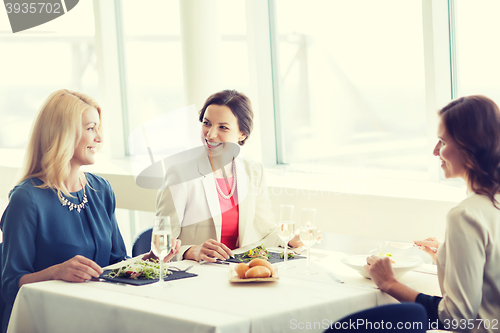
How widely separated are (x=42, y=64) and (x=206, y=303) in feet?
15.2

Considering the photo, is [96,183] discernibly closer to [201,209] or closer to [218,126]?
[201,209]

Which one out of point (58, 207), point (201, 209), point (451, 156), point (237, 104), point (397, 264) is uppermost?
point (237, 104)

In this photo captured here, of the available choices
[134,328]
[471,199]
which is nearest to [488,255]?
[471,199]

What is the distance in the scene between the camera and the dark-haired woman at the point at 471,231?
4.38 ft

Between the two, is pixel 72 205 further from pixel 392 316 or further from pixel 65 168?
pixel 392 316

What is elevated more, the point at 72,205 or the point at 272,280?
the point at 72,205

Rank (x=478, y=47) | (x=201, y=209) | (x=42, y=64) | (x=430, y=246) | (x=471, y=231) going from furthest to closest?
(x=42, y=64) → (x=478, y=47) → (x=201, y=209) → (x=430, y=246) → (x=471, y=231)

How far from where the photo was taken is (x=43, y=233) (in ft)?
6.00

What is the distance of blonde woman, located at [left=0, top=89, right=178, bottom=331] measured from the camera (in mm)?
1762

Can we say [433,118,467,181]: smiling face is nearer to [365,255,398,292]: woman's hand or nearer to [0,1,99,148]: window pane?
[365,255,398,292]: woman's hand

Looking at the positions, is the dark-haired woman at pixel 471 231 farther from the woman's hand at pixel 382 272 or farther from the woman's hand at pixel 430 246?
the woman's hand at pixel 430 246

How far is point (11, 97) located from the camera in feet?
17.9

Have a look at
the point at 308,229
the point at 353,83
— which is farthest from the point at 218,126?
the point at 353,83

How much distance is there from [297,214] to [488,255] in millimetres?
1974
